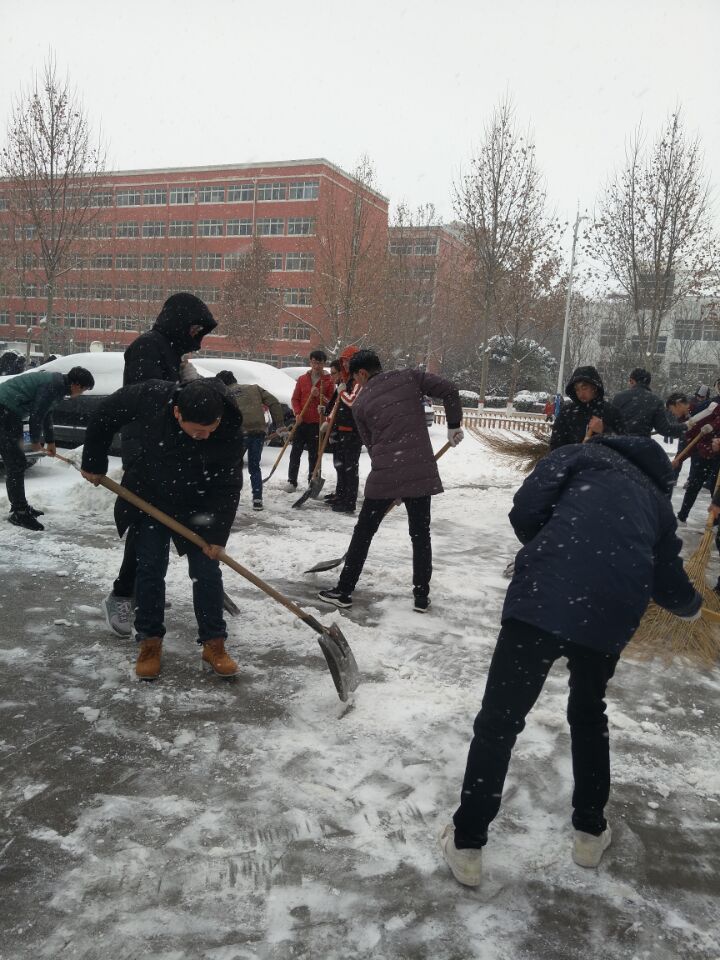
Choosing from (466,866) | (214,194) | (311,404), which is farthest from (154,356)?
(214,194)

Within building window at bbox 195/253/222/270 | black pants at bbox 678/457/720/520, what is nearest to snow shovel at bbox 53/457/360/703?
black pants at bbox 678/457/720/520

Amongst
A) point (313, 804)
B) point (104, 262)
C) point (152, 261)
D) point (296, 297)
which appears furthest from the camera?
point (296, 297)

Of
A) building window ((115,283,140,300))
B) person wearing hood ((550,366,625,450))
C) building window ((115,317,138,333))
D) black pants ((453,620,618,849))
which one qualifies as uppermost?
building window ((115,283,140,300))

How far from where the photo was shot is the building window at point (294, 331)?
141 ft

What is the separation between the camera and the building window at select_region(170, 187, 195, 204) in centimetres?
4694

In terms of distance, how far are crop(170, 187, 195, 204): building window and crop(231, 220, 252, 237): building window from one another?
11.5 ft

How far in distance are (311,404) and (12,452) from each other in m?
3.22

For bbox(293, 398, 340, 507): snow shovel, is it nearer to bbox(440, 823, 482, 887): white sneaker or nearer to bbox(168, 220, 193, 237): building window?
bbox(440, 823, 482, 887): white sneaker

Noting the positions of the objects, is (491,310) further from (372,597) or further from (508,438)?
(372,597)

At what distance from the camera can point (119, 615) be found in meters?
3.85

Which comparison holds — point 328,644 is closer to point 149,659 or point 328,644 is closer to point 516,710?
point 149,659

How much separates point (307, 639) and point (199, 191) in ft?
160

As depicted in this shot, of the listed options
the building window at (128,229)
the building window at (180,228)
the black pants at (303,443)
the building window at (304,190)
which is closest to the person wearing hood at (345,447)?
the black pants at (303,443)

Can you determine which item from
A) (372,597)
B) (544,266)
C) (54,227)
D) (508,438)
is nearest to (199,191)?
(544,266)
